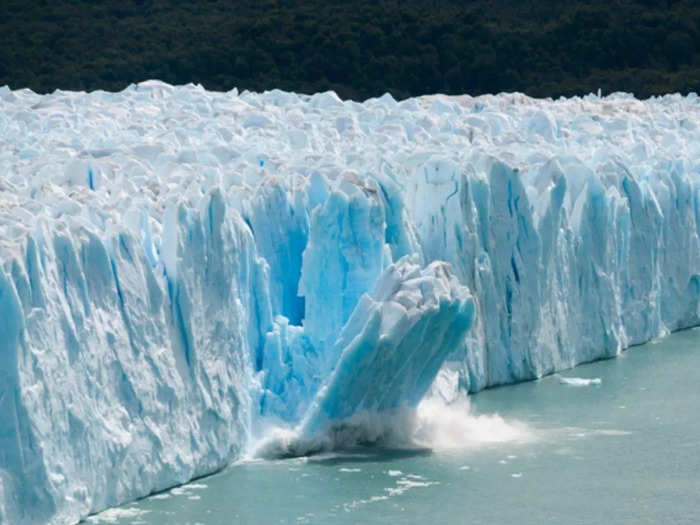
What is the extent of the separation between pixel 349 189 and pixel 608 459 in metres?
2.32

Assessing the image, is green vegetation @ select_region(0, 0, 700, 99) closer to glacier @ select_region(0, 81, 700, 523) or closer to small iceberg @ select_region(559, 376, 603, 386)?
glacier @ select_region(0, 81, 700, 523)

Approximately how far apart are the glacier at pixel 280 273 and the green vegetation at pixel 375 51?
52.4 feet

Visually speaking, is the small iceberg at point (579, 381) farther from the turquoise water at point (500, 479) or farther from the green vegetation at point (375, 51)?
the green vegetation at point (375, 51)

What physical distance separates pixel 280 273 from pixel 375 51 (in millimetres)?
22285

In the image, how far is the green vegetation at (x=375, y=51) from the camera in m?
31.4

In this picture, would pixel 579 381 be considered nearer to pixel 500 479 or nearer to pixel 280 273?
pixel 280 273

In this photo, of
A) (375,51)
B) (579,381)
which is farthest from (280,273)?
(375,51)

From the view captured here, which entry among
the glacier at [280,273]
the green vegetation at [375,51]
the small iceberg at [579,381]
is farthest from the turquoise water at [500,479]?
the green vegetation at [375,51]

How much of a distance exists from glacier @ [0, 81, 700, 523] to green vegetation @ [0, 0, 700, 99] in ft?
52.4

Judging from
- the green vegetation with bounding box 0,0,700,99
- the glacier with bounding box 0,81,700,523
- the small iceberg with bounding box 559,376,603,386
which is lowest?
the small iceberg with bounding box 559,376,603,386

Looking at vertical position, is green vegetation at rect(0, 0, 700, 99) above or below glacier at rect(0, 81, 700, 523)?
above

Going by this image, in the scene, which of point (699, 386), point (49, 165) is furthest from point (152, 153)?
point (699, 386)

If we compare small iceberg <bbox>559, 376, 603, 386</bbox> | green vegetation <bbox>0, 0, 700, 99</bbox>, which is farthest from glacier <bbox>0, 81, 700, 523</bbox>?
green vegetation <bbox>0, 0, 700, 99</bbox>

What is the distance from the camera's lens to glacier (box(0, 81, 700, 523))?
26.0 feet
